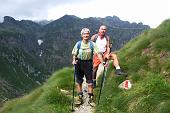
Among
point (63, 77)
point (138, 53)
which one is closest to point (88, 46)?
point (138, 53)

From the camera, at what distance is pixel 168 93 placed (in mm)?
14039

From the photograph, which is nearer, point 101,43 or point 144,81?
point 144,81

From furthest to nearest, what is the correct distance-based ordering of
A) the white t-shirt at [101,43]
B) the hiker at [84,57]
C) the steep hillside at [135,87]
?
the white t-shirt at [101,43], the hiker at [84,57], the steep hillside at [135,87]

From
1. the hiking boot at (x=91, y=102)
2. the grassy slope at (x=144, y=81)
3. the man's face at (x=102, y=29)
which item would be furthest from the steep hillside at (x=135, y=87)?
the man's face at (x=102, y=29)

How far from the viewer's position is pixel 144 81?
17.2m

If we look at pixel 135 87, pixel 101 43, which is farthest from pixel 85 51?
pixel 101 43

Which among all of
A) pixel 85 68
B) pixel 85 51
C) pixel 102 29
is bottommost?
pixel 85 68

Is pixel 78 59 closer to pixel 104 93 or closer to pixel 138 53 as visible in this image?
pixel 104 93

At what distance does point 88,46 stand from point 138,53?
17.1 feet

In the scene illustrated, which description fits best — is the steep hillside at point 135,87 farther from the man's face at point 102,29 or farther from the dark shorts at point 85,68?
the man's face at point 102,29

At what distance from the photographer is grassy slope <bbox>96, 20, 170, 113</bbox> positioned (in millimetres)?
14297

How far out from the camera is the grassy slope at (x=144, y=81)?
14.3 meters

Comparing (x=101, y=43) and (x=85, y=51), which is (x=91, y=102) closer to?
(x=85, y=51)

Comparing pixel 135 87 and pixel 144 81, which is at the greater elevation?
pixel 144 81
